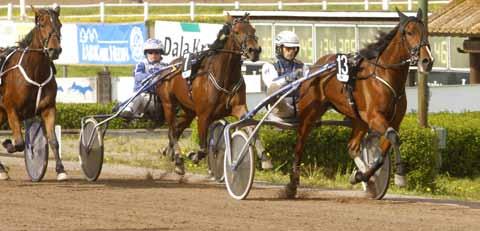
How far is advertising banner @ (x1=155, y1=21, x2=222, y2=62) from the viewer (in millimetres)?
34250

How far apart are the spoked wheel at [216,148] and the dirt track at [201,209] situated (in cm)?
17

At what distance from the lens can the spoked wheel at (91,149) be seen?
16.5 metres

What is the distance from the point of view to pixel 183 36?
113ft

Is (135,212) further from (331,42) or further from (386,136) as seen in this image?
(331,42)

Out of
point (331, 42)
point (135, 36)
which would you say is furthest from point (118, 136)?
point (135, 36)

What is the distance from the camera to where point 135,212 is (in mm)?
12375

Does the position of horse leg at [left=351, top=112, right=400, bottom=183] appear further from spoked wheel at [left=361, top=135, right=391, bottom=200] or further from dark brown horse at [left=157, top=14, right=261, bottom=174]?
dark brown horse at [left=157, top=14, right=261, bottom=174]

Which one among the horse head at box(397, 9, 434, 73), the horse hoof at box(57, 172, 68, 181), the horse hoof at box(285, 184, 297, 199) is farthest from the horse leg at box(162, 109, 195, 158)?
the horse head at box(397, 9, 434, 73)

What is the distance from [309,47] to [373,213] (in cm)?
1920

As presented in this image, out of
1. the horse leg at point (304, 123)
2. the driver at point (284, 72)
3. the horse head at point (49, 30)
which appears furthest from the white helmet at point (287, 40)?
the horse head at point (49, 30)

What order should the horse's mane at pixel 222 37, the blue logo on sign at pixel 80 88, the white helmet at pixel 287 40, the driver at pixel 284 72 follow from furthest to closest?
1. the blue logo on sign at pixel 80 88
2. the horse's mane at pixel 222 37
3. the white helmet at pixel 287 40
4. the driver at pixel 284 72

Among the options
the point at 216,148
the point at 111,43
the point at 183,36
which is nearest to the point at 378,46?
the point at 216,148

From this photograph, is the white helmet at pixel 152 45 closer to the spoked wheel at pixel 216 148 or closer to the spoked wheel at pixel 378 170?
the spoked wheel at pixel 216 148

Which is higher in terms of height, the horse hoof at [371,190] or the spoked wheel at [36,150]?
the spoked wheel at [36,150]
